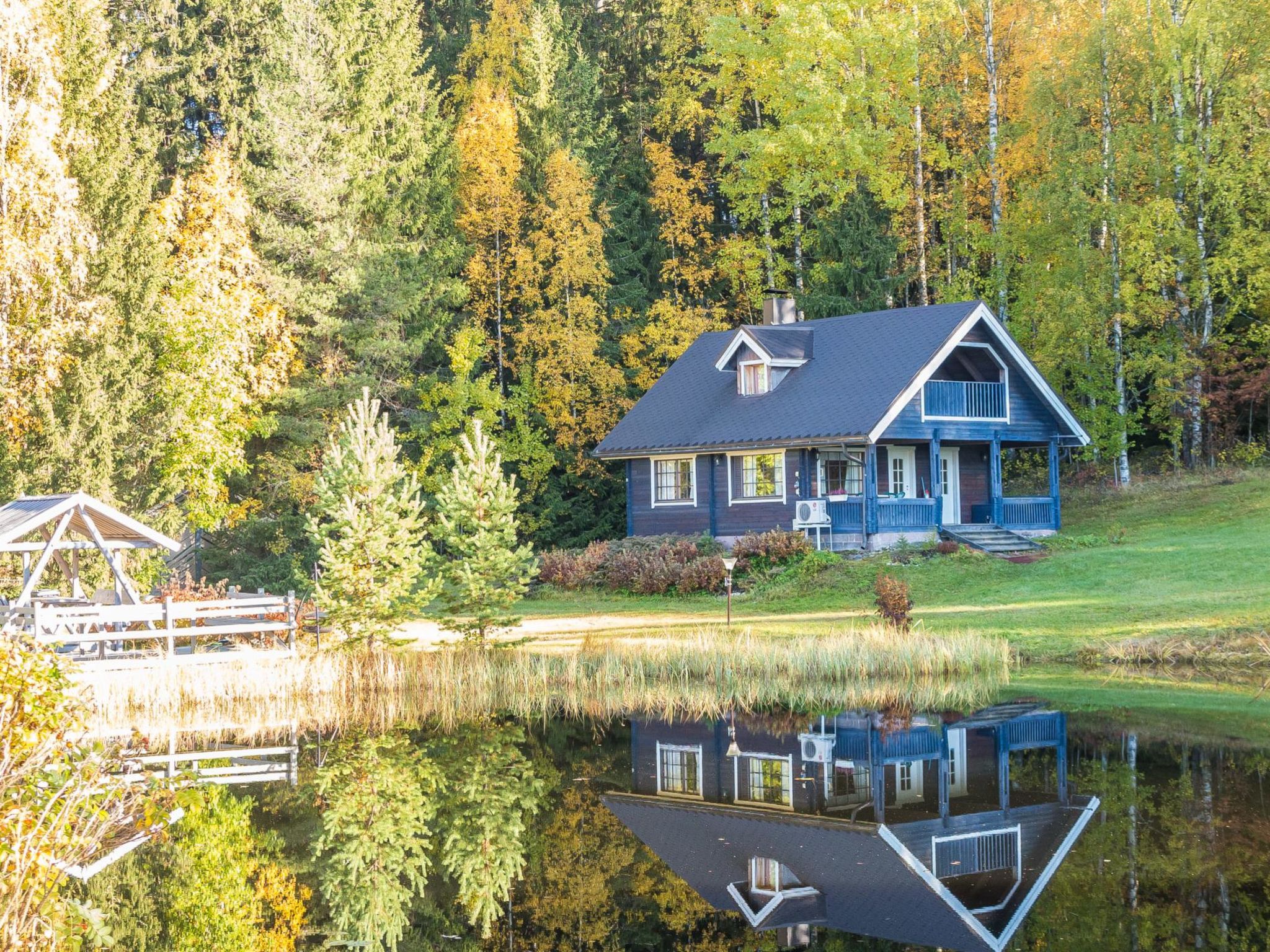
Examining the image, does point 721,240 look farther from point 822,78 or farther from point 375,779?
point 375,779

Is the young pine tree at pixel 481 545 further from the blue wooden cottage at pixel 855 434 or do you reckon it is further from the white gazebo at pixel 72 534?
the blue wooden cottage at pixel 855 434

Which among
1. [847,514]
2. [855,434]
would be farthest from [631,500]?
[855,434]

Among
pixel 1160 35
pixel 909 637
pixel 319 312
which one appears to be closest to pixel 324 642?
pixel 909 637

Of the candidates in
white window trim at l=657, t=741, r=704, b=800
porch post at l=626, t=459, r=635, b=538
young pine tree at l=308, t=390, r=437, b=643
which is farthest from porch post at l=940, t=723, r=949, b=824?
porch post at l=626, t=459, r=635, b=538

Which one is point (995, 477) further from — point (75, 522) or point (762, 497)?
point (75, 522)

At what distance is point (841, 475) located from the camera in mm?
35062

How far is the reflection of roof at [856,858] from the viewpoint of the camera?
10.7 m

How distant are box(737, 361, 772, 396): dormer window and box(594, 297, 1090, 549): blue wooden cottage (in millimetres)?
34

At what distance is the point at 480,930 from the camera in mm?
11164

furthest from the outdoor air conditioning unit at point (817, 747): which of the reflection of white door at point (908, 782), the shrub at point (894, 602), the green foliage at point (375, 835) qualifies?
the shrub at point (894, 602)

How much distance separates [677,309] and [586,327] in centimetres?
303

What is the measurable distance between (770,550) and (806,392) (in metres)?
4.79

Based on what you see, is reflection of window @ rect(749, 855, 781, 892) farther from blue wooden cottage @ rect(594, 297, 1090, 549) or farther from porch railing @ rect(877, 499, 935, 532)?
porch railing @ rect(877, 499, 935, 532)

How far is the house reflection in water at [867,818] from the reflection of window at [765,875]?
17 mm
